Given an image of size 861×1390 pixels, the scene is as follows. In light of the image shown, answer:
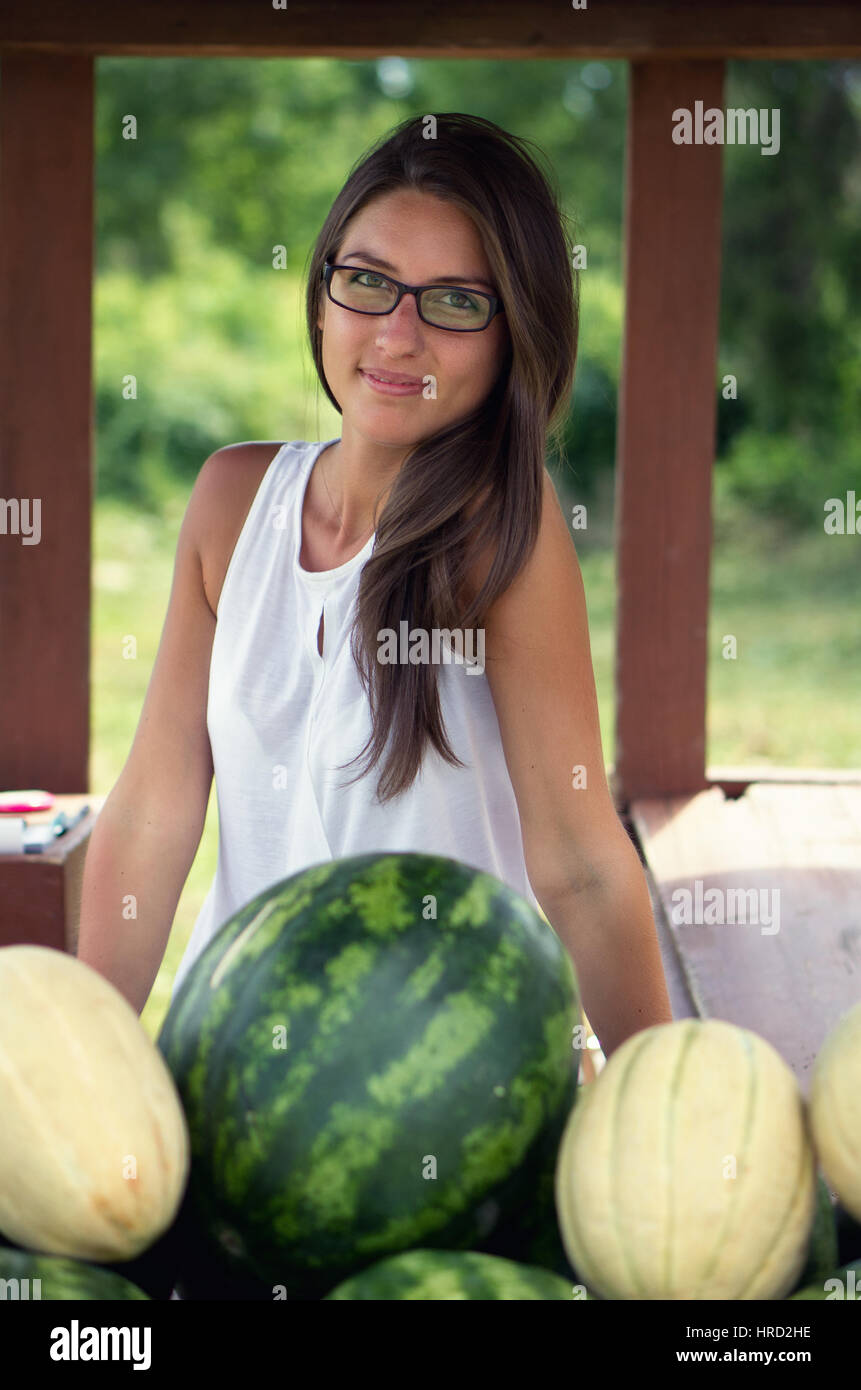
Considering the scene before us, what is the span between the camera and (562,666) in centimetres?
173

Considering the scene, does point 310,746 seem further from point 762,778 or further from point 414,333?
point 762,778

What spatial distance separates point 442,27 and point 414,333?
6.11 feet

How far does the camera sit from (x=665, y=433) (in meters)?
3.64

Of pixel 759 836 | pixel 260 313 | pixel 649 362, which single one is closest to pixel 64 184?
pixel 649 362

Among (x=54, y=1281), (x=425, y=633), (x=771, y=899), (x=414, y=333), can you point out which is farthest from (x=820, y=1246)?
(x=771, y=899)

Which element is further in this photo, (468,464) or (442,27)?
(442,27)

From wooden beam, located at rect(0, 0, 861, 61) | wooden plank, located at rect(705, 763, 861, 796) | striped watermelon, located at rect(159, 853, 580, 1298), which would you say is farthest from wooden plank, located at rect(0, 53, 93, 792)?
striped watermelon, located at rect(159, 853, 580, 1298)

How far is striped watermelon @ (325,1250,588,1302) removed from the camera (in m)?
0.72

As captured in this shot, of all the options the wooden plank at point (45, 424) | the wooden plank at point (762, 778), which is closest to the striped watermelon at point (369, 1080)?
the wooden plank at point (45, 424)

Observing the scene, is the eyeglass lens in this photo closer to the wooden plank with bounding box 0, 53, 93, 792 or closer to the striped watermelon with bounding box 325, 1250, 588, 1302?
the striped watermelon with bounding box 325, 1250, 588, 1302

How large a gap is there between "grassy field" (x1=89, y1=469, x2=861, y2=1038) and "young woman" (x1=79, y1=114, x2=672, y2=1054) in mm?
2501
